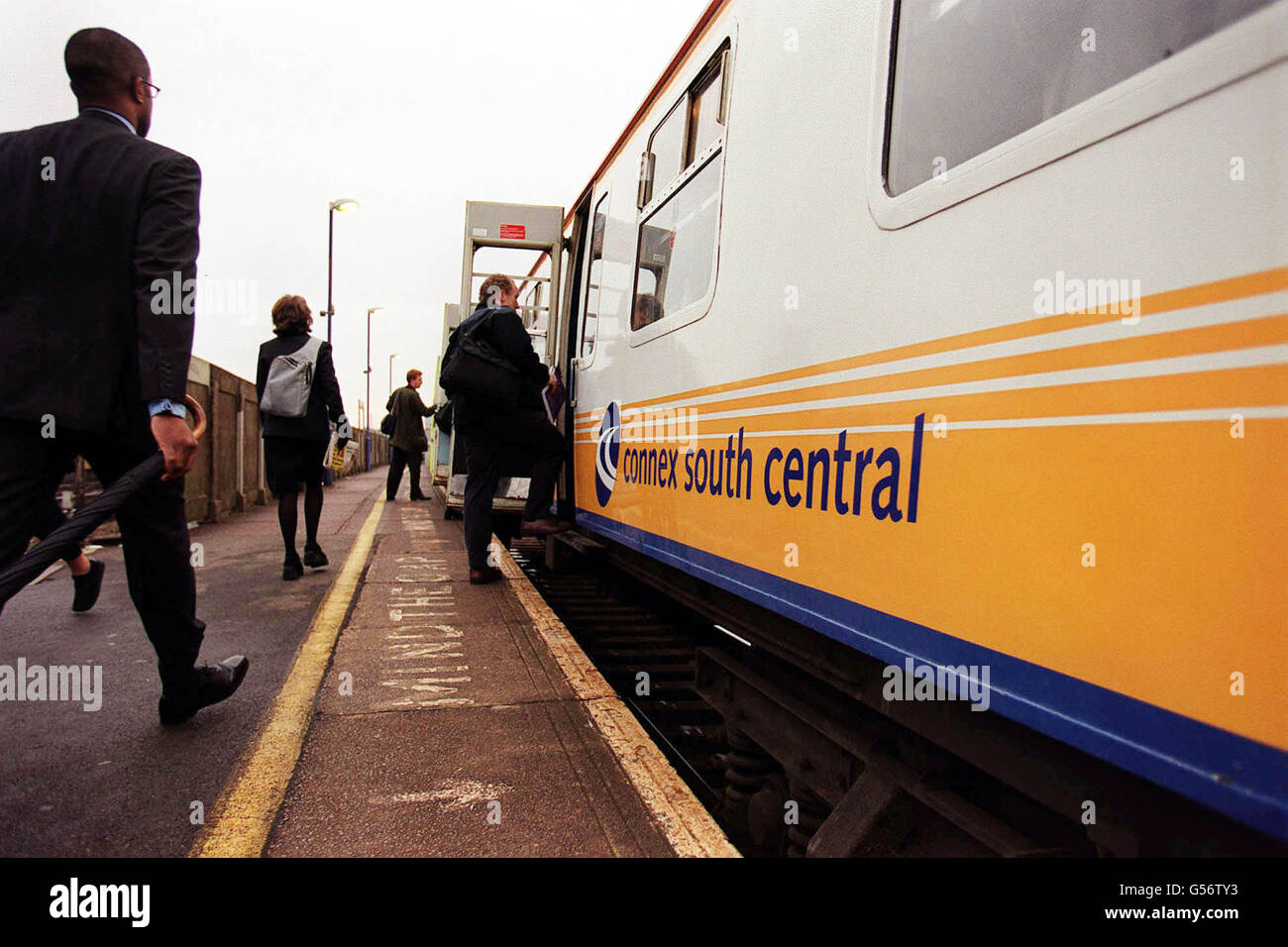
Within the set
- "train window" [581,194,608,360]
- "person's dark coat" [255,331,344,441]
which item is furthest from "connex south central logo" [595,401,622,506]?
"person's dark coat" [255,331,344,441]

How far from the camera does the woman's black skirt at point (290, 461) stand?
5.53 m

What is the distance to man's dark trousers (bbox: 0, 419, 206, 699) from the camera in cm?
216

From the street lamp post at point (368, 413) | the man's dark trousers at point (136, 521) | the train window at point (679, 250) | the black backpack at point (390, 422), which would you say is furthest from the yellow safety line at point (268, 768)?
the street lamp post at point (368, 413)

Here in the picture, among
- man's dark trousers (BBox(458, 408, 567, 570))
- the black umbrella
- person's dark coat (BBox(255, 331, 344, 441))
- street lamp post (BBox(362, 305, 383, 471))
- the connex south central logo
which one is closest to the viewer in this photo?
the black umbrella

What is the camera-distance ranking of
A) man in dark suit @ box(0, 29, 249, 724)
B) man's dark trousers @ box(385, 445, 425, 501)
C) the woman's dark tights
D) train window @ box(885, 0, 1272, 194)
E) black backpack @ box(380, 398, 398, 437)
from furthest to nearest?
man's dark trousers @ box(385, 445, 425, 501)
black backpack @ box(380, 398, 398, 437)
the woman's dark tights
man in dark suit @ box(0, 29, 249, 724)
train window @ box(885, 0, 1272, 194)

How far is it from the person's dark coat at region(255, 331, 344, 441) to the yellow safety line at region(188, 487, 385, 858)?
178cm

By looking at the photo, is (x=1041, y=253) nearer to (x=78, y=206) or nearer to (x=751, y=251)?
(x=751, y=251)

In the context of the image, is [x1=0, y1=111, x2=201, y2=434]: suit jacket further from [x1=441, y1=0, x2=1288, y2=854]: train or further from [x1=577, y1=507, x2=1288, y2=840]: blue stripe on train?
[x1=577, y1=507, x2=1288, y2=840]: blue stripe on train

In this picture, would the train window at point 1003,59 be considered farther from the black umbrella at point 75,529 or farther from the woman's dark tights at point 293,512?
the woman's dark tights at point 293,512

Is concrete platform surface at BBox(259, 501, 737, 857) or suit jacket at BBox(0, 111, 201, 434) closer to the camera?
concrete platform surface at BBox(259, 501, 737, 857)

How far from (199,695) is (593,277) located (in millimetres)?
3423
